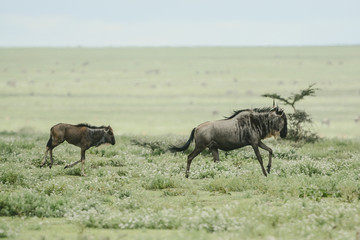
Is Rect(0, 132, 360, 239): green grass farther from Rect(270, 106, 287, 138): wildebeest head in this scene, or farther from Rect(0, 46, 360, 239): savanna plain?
Rect(270, 106, 287, 138): wildebeest head

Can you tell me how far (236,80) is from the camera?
3556 inches

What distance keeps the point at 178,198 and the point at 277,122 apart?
4.37 m

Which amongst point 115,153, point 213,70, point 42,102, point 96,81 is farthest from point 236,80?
point 115,153

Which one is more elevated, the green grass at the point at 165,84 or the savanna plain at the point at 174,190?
the savanna plain at the point at 174,190

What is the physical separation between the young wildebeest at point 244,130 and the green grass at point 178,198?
2.30 ft

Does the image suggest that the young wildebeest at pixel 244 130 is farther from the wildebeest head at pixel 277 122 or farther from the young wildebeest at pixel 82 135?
the young wildebeest at pixel 82 135

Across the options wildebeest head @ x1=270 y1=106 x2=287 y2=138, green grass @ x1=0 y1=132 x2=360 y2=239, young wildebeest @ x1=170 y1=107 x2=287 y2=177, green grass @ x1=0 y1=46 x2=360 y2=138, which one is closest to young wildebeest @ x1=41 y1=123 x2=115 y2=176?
green grass @ x1=0 y1=132 x2=360 y2=239

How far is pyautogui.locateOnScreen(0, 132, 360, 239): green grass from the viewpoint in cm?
1045

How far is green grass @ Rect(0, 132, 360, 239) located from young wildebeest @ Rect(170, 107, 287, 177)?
2.30 ft

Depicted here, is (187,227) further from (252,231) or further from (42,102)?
(42,102)

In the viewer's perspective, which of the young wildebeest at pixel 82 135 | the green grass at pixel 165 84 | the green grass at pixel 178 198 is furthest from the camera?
the green grass at pixel 165 84

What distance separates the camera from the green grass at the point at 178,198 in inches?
411

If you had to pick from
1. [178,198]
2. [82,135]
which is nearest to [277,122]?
[178,198]

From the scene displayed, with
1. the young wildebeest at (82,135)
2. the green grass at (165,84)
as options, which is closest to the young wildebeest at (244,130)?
the young wildebeest at (82,135)
